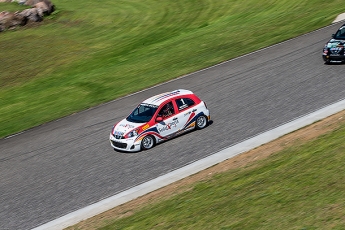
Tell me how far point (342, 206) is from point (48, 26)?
32822 mm

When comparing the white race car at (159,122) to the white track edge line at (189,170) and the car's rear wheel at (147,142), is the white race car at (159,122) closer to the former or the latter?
the car's rear wheel at (147,142)

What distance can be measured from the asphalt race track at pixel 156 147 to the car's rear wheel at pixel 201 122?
0.21m

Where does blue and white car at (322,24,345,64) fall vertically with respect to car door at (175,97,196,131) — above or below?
below

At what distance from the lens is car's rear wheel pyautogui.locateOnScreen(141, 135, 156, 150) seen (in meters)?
20.5

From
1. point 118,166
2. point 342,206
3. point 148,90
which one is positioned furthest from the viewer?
point 148,90

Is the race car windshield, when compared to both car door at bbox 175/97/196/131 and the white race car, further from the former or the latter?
car door at bbox 175/97/196/131

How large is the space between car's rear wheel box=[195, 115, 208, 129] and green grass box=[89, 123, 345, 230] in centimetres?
512

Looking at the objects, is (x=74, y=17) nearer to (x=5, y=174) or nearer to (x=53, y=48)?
(x=53, y=48)

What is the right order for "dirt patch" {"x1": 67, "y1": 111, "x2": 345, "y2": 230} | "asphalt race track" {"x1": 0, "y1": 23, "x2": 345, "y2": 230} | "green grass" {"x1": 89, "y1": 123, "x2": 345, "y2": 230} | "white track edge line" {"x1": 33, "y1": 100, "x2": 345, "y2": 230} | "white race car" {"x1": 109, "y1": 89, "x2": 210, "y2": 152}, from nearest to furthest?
"green grass" {"x1": 89, "y1": 123, "x2": 345, "y2": 230} < "dirt patch" {"x1": 67, "y1": 111, "x2": 345, "y2": 230} < "white track edge line" {"x1": 33, "y1": 100, "x2": 345, "y2": 230} < "asphalt race track" {"x1": 0, "y1": 23, "x2": 345, "y2": 230} < "white race car" {"x1": 109, "y1": 89, "x2": 210, "y2": 152}

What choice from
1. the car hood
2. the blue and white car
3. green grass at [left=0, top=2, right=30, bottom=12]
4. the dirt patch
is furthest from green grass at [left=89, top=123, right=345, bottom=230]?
green grass at [left=0, top=2, right=30, bottom=12]

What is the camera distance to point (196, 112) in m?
21.7

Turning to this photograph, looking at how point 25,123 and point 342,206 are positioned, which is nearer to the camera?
point 342,206

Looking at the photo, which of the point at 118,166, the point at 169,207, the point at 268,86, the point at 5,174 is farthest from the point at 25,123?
the point at 169,207

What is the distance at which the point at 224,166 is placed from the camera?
1756cm
